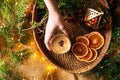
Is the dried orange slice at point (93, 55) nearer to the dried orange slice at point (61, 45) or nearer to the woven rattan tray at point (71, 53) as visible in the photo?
the woven rattan tray at point (71, 53)

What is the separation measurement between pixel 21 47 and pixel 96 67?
44 centimetres

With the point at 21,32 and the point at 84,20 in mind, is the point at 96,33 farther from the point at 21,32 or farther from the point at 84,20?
the point at 21,32

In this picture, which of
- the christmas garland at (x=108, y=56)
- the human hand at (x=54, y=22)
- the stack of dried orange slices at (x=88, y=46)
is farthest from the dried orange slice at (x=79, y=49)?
the human hand at (x=54, y=22)

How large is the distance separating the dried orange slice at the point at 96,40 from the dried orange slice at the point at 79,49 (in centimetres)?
4

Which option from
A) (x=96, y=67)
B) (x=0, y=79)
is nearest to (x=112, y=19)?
(x=96, y=67)

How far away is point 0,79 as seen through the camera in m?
1.47

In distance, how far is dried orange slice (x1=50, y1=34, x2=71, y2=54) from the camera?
1406 millimetres

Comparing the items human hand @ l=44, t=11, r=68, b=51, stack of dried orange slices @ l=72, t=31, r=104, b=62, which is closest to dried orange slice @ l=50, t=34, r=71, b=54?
stack of dried orange slices @ l=72, t=31, r=104, b=62

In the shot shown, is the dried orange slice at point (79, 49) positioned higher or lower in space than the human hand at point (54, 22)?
lower

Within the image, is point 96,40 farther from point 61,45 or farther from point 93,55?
point 61,45

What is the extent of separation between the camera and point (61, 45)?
4.70ft

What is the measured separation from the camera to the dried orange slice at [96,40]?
1481 mm

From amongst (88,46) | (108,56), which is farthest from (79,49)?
(108,56)

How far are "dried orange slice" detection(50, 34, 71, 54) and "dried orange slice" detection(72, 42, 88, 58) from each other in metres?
0.07
